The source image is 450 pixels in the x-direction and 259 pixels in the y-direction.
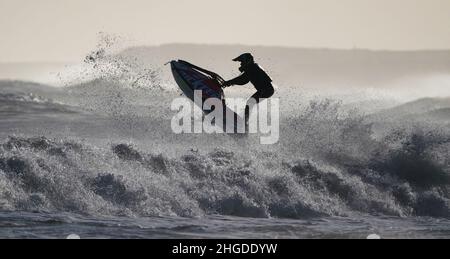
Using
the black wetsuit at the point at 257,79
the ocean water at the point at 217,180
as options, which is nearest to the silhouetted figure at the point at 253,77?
the black wetsuit at the point at 257,79

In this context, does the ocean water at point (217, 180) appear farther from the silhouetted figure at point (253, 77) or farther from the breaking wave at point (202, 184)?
the silhouetted figure at point (253, 77)

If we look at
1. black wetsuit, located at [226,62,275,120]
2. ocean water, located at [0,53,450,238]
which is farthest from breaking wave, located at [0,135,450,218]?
black wetsuit, located at [226,62,275,120]

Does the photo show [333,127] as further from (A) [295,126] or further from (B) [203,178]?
(B) [203,178]

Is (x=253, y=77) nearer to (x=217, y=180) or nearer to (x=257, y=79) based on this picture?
(x=257, y=79)

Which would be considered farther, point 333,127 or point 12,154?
point 333,127

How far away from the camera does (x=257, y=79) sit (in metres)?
18.8

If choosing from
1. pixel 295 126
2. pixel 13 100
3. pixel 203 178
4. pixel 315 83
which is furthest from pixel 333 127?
pixel 315 83

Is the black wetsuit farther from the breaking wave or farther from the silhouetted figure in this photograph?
the breaking wave

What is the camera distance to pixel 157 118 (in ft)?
83.2

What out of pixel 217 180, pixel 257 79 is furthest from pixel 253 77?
pixel 217 180

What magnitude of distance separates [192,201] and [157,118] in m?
8.61

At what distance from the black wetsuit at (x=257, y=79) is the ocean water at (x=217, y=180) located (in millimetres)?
1604

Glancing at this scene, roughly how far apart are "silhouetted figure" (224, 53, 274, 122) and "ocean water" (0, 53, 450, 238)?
1.63m
